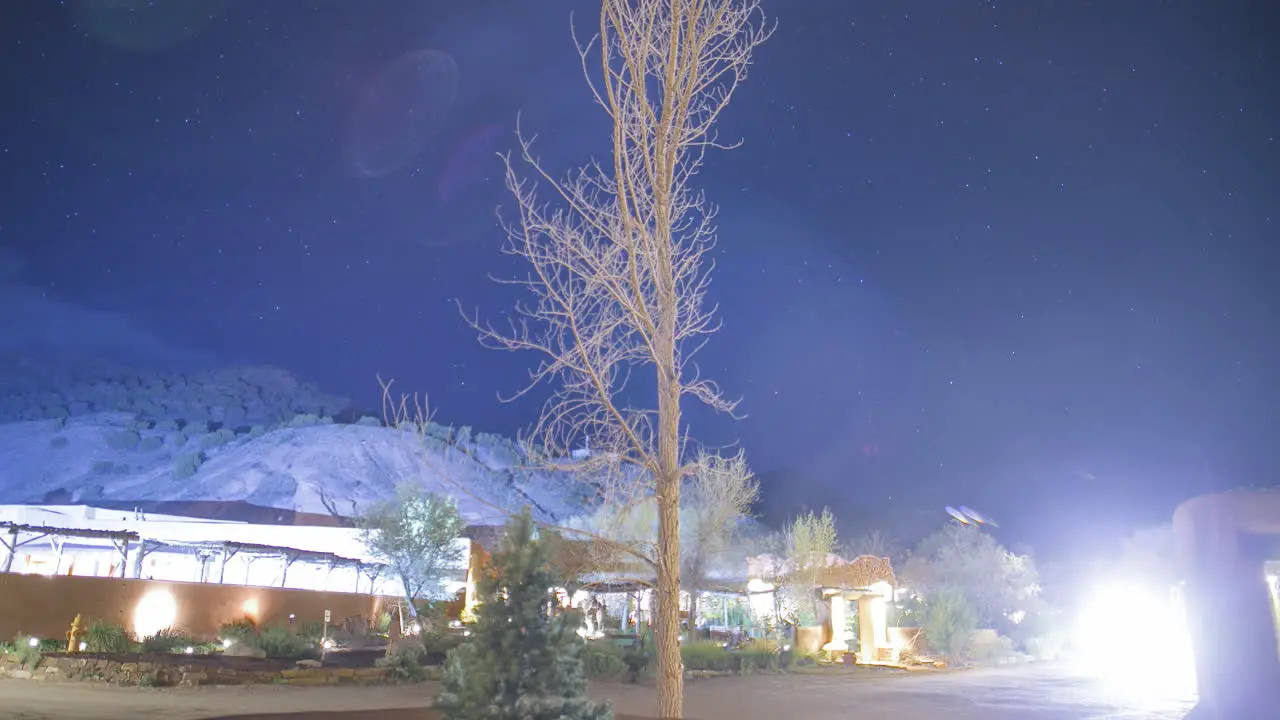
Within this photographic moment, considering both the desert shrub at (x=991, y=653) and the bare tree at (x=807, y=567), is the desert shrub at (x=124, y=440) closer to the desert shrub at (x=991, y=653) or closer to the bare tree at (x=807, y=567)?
the bare tree at (x=807, y=567)

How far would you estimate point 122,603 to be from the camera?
23.7 metres

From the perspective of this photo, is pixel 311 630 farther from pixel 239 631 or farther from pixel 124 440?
pixel 124 440

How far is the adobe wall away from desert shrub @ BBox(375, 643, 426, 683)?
9183mm

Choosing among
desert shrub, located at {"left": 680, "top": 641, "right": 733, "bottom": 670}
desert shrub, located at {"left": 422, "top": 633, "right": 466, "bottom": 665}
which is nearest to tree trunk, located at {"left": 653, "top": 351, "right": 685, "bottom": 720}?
desert shrub, located at {"left": 422, "top": 633, "right": 466, "bottom": 665}

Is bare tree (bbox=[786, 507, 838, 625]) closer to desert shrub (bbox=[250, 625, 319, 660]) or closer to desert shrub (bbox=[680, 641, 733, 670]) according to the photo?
desert shrub (bbox=[680, 641, 733, 670])

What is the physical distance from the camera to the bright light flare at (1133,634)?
27.2 meters

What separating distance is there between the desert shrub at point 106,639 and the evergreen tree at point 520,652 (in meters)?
18.6

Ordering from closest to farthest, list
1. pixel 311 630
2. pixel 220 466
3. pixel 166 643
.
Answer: pixel 166 643 → pixel 311 630 → pixel 220 466

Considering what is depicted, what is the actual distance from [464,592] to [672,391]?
1436 inches

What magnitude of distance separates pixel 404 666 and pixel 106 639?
7.66 m

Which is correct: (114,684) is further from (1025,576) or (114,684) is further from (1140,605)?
(1140,605)

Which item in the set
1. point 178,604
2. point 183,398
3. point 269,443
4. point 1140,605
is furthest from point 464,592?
point 183,398

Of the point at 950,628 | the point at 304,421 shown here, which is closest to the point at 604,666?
the point at 950,628

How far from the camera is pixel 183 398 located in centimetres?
12481
